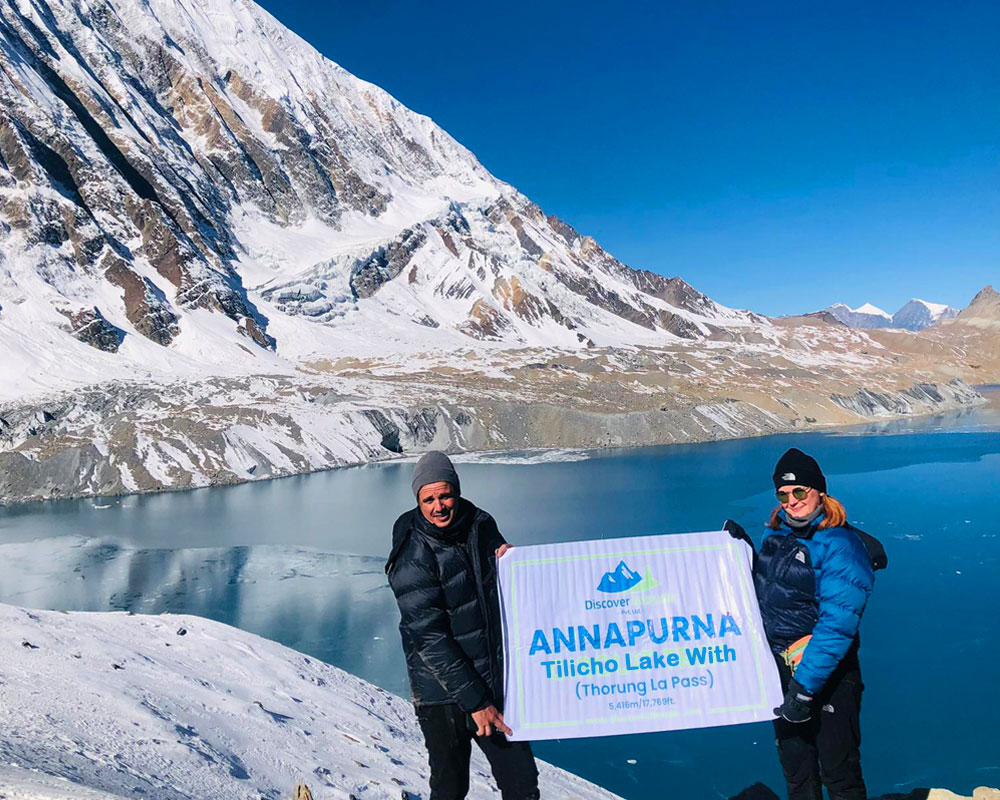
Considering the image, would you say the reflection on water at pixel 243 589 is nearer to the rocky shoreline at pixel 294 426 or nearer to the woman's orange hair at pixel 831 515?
the woman's orange hair at pixel 831 515

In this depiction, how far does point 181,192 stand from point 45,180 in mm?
22999

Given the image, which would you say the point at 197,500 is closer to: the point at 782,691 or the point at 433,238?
the point at 782,691

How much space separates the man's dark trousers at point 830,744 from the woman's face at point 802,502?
2.85 feet

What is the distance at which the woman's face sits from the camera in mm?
3934

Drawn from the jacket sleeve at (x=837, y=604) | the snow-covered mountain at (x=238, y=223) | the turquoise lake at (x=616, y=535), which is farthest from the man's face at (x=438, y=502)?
the snow-covered mountain at (x=238, y=223)

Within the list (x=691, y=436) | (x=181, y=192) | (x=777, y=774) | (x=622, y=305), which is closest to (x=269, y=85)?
(x=181, y=192)

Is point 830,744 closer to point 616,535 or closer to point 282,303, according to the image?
point 616,535

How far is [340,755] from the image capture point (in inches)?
269

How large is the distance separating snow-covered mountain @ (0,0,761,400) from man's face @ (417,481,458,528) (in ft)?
206

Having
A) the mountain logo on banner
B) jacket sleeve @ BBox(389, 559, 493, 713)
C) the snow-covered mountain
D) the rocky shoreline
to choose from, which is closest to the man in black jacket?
jacket sleeve @ BBox(389, 559, 493, 713)

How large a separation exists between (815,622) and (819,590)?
333mm

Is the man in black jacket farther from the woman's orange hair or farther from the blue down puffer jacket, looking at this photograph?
the woman's orange hair

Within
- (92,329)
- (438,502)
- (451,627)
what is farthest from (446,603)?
(92,329)

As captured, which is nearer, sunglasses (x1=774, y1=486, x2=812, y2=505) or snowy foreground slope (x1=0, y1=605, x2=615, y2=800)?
sunglasses (x1=774, y1=486, x2=812, y2=505)
